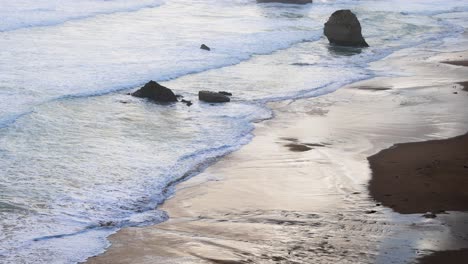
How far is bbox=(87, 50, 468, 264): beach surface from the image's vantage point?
28.2 feet

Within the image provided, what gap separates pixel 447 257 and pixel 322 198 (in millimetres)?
2588

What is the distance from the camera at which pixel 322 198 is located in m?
10.5

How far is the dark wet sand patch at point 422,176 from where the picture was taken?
32.8ft

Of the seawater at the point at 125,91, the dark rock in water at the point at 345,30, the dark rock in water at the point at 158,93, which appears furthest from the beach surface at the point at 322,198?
the dark rock in water at the point at 345,30

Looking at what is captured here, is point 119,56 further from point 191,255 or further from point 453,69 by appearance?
point 191,255

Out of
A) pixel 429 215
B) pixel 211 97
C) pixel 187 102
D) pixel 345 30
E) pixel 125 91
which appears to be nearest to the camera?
pixel 429 215

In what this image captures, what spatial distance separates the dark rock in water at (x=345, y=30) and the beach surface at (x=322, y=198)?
11.3m

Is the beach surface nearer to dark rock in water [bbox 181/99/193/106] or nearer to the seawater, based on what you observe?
the seawater

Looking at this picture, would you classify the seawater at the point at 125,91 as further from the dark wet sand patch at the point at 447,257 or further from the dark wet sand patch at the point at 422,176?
the dark wet sand patch at the point at 447,257

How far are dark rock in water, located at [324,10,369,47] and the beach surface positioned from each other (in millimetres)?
11301

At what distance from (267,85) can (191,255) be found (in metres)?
12.0

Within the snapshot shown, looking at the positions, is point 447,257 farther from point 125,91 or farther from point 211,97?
point 125,91

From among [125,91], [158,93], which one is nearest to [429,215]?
[158,93]

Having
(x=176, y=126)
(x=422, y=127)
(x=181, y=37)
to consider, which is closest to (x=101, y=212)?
(x=176, y=126)
